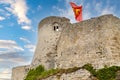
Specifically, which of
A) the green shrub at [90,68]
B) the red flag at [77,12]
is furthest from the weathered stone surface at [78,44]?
the red flag at [77,12]

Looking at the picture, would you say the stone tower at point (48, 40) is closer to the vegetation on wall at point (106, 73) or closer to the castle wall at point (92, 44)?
the castle wall at point (92, 44)

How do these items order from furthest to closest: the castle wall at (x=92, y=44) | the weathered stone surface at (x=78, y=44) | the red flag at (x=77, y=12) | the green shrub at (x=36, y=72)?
the red flag at (x=77, y=12)
the green shrub at (x=36, y=72)
the weathered stone surface at (x=78, y=44)
the castle wall at (x=92, y=44)

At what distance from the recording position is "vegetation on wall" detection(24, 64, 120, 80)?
23562 millimetres

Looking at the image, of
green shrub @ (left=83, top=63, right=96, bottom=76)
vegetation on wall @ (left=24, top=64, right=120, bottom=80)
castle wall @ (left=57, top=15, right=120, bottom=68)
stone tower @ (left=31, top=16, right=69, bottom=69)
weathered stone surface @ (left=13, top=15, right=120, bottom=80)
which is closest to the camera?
vegetation on wall @ (left=24, top=64, right=120, bottom=80)

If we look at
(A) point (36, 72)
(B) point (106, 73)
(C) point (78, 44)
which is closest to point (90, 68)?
(B) point (106, 73)

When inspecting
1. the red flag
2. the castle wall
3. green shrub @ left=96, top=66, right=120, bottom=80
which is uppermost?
the red flag

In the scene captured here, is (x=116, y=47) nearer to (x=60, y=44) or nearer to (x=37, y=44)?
(x=60, y=44)

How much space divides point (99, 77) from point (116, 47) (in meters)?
3.35

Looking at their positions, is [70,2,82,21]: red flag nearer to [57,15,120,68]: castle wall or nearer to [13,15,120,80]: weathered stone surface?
[13,15,120,80]: weathered stone surface

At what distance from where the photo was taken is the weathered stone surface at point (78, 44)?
2531 centimetres

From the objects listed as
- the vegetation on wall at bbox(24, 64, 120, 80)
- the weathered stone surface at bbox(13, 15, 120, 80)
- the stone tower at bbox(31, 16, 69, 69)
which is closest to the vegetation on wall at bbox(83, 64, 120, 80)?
the vegetation on wall at bbox(24, 64, 120, 80)

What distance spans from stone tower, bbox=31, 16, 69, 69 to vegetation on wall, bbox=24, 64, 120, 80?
1.04 meters

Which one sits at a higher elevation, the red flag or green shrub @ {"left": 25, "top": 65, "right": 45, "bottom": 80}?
the red flag

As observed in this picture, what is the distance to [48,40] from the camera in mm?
31734
